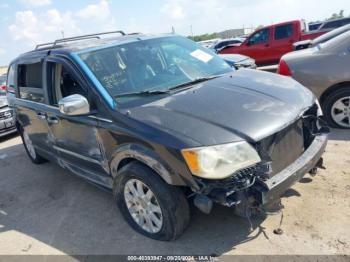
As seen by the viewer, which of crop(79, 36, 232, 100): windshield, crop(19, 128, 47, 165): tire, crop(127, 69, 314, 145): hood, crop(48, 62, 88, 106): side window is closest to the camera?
crop(127, 69, 314, 145): hood

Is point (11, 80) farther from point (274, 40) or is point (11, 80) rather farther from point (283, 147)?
point (274, 40)

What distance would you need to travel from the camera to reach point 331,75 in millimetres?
5246

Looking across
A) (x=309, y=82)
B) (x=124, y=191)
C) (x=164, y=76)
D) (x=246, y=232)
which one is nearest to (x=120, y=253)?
(x=124, y=191)

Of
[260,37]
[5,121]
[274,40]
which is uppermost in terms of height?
[260,37]

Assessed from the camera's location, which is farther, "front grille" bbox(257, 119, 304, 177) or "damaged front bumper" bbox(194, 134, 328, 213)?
"front grille" bbox(257, 119, 304, 177)

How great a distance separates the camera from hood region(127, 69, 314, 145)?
2764 millimetres

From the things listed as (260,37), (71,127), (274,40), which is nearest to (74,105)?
(71,127)

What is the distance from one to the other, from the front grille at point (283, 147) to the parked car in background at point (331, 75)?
7.71 feet

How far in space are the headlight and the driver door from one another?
1274 mm

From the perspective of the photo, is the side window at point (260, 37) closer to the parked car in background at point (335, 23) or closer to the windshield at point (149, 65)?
the parked car in background at point (335, 23)

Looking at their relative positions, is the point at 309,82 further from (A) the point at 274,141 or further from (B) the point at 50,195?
(B) the point at 50,195

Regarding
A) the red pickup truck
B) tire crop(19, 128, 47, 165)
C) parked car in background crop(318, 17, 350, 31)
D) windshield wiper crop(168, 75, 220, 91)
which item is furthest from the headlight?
parked car in background crop(318, 17, 350, 31)

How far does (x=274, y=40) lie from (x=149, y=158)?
37.3ft

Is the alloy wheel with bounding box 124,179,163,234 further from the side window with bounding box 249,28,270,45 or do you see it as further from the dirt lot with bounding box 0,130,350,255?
the side window with bounding box 249,28,270,45
